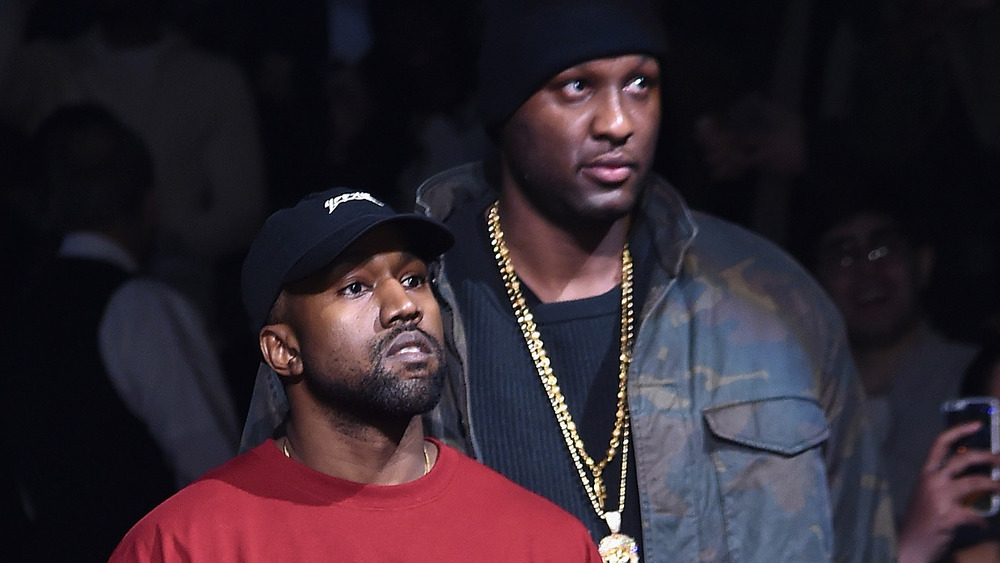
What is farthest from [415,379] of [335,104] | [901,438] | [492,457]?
[335,104]

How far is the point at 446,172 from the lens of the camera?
327cm

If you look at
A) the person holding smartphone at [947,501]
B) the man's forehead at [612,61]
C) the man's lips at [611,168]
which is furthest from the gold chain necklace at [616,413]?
the person holding smartphone at [947,501]

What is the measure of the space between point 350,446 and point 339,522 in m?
0.14

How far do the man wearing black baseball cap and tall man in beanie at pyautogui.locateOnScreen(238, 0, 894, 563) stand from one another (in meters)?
0.31

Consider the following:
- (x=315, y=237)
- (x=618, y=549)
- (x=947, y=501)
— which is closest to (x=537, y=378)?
(x=618, y=549)

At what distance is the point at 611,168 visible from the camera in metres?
2.99

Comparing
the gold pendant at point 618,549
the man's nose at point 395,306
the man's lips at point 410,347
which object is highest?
the man's nose at point 395,306

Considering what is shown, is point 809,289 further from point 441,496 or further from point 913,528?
point 441,496

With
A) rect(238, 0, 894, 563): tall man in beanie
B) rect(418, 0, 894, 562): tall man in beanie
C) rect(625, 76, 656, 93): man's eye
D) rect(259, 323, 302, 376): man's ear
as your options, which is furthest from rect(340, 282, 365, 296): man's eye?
rect(625, 76, 656, 93): man's eye

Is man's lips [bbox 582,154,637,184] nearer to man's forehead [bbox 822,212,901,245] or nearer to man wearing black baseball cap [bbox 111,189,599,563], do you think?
man wearing black baseball cap [bbox 111,189,599,563]

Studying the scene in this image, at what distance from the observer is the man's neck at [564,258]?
3143mm

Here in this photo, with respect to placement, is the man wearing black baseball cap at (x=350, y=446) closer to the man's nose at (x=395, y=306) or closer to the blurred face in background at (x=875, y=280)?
the man's nose at (x=395, y=306)

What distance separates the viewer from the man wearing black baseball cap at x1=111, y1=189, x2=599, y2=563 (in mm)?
2381

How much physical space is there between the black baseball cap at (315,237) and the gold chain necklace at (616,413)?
0.53 m
